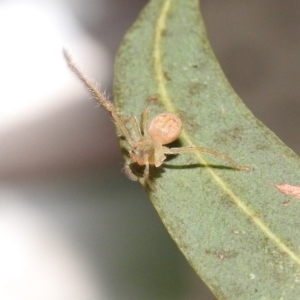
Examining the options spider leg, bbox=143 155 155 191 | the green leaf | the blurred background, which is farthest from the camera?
the blurred background

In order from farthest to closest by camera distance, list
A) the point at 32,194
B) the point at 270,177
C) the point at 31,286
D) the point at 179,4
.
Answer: the point at 32,194, the point at 31,286, the point at 179,4, the point at 270,177

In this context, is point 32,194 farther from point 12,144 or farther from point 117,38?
point 117,38

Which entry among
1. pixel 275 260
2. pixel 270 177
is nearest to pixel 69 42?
pixel 270 177

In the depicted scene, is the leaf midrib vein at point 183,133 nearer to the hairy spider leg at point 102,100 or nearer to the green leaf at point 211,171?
the green leaf at point 211,171

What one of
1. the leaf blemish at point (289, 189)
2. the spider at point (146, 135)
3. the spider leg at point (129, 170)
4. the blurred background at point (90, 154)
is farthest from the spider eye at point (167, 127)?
the blurred background at point (90, 154)

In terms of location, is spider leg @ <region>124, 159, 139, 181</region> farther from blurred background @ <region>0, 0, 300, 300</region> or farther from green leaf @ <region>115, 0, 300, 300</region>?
blurred background @ <region>0, 0, 300, 300</region>

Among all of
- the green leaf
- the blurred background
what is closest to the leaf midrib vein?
the green leaf

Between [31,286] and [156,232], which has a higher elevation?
[31,286]

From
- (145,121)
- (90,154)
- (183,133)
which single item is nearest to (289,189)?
(183,133)
